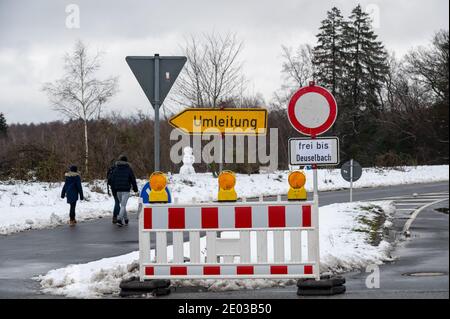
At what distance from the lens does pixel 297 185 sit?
29.2 feet

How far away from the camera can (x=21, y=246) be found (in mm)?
15078

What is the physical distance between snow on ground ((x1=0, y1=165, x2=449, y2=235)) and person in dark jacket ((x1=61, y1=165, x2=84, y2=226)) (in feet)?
1.53

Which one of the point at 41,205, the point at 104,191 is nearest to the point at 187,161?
the point at 104,191

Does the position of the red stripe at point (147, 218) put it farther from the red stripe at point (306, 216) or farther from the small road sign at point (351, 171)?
the small road sign at point (351, 171)

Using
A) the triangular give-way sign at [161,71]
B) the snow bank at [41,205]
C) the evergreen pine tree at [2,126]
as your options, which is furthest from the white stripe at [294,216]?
the evergreen pine tree at [2,126]

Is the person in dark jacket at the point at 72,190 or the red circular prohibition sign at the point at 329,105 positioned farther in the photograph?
the person in dark jacket at the point at 72,190

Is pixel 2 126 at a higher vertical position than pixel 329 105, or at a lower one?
higher

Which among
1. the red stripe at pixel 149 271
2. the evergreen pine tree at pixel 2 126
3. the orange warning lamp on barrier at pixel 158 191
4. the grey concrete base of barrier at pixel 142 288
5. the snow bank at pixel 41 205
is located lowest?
the grey concrete base of barrier at pixel 142 288

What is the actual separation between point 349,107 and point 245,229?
156 feet

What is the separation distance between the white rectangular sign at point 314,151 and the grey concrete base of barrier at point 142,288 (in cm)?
219

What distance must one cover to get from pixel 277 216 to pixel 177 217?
1.14 meters

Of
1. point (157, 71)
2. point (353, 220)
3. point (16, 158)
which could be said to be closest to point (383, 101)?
point (16, 158)

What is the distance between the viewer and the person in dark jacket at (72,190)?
67.6 feet

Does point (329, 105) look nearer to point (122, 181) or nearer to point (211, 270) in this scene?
point (211, 270)
